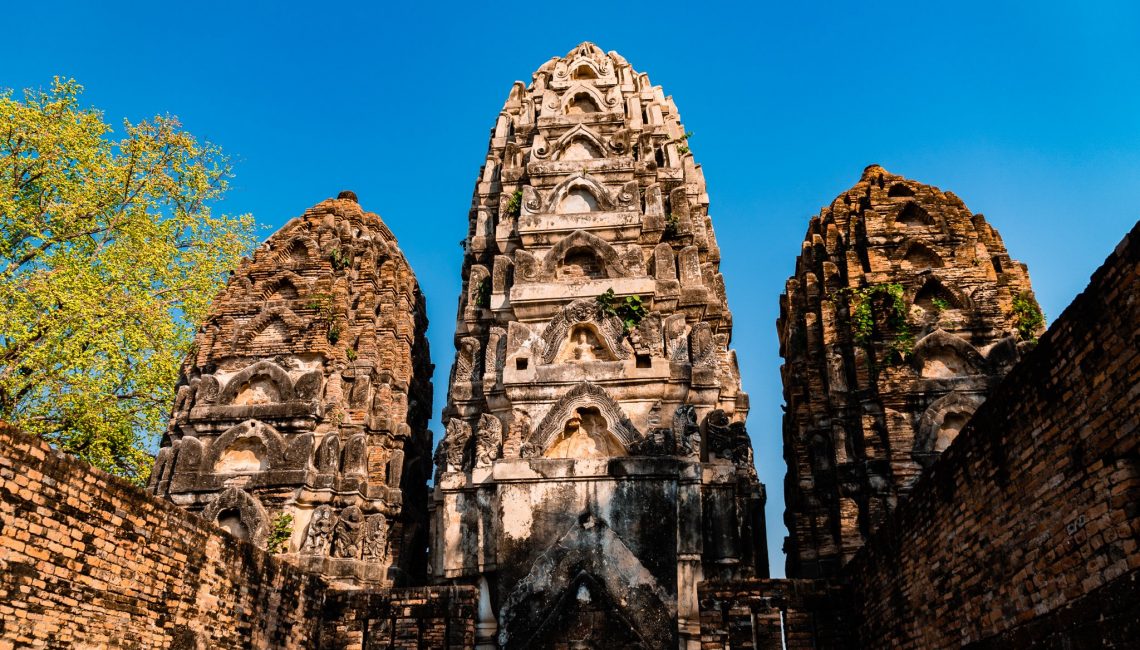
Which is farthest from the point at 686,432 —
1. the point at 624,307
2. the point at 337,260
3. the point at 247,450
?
the point at 337,260

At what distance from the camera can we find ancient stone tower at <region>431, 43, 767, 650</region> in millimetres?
12398

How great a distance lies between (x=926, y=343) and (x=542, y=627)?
393 inches

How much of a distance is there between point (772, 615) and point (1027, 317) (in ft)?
34.7

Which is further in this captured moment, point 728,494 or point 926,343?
point 926,343

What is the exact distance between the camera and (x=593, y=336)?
15914mm

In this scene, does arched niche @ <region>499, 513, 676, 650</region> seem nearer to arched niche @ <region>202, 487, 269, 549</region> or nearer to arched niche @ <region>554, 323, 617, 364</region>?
arched niche @ <region>554, 323, 617, 364</region>

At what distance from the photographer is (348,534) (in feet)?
55.1

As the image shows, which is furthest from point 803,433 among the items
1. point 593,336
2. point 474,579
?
point 474,579

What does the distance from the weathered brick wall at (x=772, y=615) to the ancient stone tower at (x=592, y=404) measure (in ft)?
7.62

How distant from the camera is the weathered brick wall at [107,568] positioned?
21.8 feet

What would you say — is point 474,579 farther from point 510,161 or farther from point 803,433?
point 510,161

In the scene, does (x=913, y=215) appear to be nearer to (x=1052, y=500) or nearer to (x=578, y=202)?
(x=578, y=202)

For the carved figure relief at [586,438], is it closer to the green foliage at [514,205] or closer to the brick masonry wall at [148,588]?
the brick masonry wall at [148,588]

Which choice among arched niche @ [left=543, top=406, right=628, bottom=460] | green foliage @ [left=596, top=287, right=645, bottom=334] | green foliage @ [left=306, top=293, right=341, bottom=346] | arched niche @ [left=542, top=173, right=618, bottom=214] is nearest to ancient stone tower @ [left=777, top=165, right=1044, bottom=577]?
green foliage @ [left=596, top=287, right=645, bottom=334]
